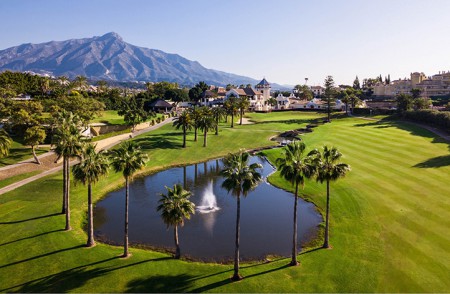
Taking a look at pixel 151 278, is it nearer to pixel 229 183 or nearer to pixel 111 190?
pixel 229 183

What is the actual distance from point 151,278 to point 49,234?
54.5ft

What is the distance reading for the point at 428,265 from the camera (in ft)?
102

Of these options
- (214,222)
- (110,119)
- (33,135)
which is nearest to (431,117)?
(214,222)

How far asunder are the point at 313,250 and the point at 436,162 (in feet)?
128

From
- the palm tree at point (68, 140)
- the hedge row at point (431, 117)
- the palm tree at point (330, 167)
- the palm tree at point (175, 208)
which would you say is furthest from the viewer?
the hedge row at point (431, 117)

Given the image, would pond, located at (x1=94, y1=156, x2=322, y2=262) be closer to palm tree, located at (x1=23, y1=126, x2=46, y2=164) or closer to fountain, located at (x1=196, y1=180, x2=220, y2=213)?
fountain, located at (x1=196, y1=180, x2=220, y2=213)

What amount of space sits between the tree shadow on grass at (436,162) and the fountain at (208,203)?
3747cm

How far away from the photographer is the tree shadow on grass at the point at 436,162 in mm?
59250

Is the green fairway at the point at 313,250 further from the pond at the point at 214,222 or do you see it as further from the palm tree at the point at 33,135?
the palm tree at the point at 33,135

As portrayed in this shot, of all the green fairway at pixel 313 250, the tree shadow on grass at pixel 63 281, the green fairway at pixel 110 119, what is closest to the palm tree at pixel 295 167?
the green fairway at pixel 313 250

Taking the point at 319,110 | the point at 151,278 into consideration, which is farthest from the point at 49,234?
the point at 319,110

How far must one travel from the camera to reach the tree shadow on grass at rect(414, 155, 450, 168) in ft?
194

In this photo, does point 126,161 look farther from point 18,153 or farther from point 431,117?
point 431,117

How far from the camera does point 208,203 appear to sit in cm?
5272
